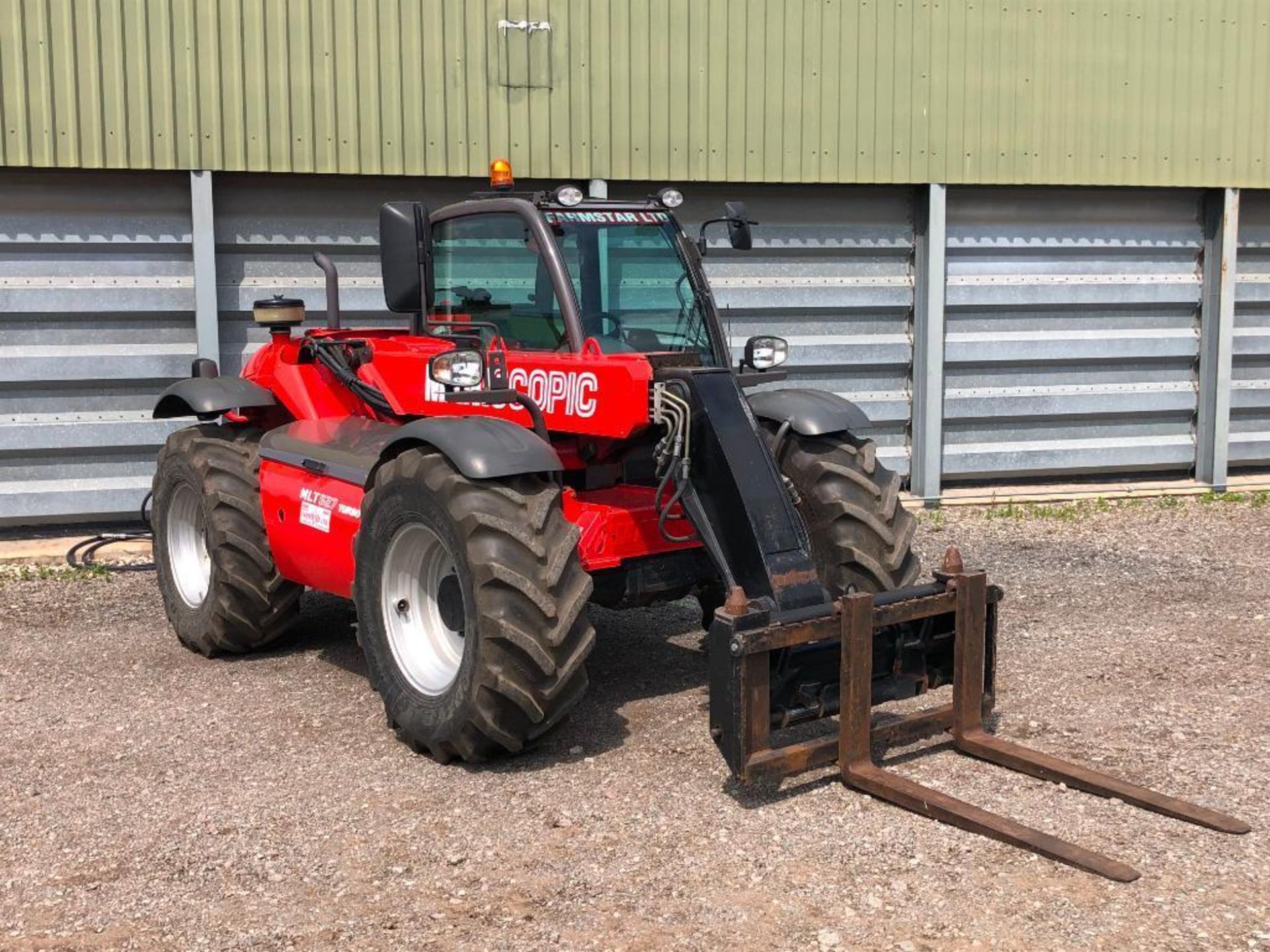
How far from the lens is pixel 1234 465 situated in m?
13.0

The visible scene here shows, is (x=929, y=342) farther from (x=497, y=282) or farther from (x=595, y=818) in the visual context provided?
(x=595, y=818)

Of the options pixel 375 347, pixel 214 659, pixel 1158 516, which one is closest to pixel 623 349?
pixel 375 347

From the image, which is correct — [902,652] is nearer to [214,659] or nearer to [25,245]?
[214,659]

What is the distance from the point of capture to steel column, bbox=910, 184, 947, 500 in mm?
11594

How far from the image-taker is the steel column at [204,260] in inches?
392

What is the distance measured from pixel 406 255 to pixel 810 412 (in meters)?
1.93

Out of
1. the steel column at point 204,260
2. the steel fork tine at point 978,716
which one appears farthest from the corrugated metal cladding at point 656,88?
the steel fork tine at point 978,716

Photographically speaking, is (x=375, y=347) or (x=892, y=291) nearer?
(x=375, y=347)

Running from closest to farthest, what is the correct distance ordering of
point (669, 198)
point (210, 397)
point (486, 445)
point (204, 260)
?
point (486, 445) < point (669, 198) < point (210, 397) < point (204, 260)

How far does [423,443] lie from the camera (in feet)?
19.9

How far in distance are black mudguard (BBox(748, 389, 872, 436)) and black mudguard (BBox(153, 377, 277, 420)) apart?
278 centimetres

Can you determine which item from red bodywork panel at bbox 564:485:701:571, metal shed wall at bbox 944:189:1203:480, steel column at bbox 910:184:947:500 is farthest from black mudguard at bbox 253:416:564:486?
metal shed wall at bbox 944:189:1203:480

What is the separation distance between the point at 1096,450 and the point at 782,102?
397cm

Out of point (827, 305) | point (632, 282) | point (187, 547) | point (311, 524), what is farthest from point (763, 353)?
point (827, 305)
